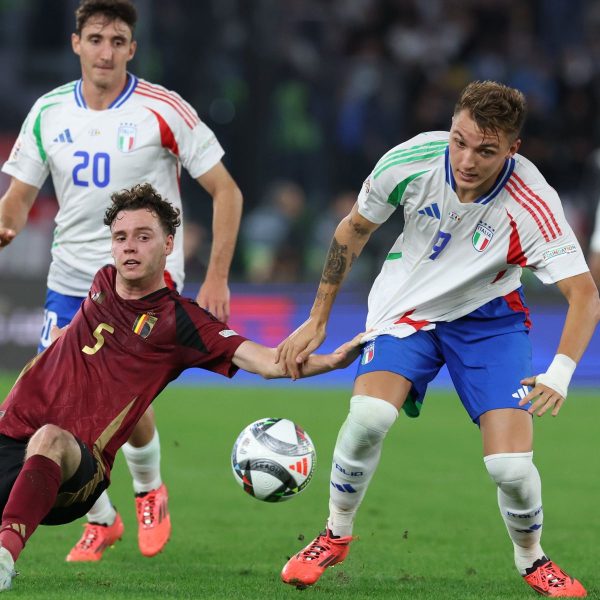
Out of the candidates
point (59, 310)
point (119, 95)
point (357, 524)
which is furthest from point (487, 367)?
point (119, 95)

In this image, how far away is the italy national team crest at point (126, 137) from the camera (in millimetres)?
6746

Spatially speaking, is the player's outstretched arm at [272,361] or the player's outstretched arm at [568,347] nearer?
the player's outstretched arm at [568,347]

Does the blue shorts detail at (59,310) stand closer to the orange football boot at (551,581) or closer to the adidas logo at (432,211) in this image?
the adidas logo at (432,211)

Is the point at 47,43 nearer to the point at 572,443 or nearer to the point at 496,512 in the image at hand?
the point at 572,443

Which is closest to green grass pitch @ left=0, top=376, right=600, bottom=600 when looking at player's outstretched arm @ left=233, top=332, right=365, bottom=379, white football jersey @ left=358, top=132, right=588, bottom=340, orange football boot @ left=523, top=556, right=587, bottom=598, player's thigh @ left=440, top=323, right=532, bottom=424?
orange football boot @ left=523, top=556, right=587, bottom=598

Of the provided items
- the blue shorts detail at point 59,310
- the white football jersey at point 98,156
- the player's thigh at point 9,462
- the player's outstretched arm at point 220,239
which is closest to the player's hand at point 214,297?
the player's outstretched arm at point 220,239

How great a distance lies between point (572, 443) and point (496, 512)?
2.91 metres

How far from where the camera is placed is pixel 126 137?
676 centimetres

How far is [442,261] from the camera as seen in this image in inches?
230

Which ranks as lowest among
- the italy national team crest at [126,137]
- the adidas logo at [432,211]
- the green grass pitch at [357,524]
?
the green grass pitch at [357,524]

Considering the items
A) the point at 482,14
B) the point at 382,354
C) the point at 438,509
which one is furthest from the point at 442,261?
the point at 482,14

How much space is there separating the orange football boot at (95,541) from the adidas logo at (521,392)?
2309mm

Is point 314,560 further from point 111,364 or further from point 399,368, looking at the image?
point 111,364

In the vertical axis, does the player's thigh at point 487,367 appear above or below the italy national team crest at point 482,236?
below
